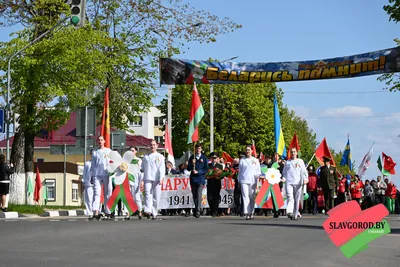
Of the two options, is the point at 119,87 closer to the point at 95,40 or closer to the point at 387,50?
the point at 95,40

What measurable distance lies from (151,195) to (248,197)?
9.81ft

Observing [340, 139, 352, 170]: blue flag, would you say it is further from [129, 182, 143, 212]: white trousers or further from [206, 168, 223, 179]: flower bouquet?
[129, 182, 143, 212]: white trousers

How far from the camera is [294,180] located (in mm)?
21281

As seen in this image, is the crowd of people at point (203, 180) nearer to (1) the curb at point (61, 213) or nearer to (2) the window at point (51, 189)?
(1) the curb at point (61, 213)

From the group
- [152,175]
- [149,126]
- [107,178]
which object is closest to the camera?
[107,178]

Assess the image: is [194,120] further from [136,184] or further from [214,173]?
[136,184]

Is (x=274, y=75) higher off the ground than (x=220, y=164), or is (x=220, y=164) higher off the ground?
(x=274, y=75)

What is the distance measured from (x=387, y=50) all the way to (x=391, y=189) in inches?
651

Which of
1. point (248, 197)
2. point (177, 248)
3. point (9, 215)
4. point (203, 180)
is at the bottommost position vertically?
point (177, 248)

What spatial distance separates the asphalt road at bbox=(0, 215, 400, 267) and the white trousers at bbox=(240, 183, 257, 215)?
685cm

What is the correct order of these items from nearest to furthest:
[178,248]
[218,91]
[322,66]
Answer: [178,248] < [322,66] < [218,91]

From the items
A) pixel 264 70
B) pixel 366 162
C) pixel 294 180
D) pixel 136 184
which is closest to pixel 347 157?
pixel 366 162

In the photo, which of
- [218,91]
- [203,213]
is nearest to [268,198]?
[203,213]

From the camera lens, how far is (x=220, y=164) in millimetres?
24359
